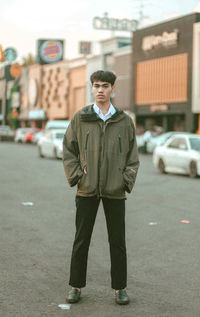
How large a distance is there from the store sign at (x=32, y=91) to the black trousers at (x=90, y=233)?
8211cm

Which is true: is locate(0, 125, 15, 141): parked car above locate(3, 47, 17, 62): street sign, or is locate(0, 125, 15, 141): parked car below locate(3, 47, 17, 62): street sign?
below

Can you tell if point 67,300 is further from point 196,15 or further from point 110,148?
point 196,15

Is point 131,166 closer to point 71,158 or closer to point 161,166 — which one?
point 71,158

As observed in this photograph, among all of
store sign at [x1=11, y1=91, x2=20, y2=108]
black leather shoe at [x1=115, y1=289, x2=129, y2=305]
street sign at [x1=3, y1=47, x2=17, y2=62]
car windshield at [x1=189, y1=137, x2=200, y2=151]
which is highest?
street sign at [x1=3, y1=47, x2=17, y2=62]

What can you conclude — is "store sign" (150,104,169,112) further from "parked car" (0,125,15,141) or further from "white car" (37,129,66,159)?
"white car" (37,129,66,159)

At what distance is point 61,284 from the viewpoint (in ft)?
19.3

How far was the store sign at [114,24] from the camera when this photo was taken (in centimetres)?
7638

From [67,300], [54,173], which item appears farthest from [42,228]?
[54,173]

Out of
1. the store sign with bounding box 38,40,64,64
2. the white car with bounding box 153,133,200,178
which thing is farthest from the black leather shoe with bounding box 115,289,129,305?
the store sign with bounding box 38,40,64,64

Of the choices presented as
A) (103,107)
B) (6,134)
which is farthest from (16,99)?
(103,107)

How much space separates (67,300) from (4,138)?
60.3 m

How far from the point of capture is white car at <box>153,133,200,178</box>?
67.2ft

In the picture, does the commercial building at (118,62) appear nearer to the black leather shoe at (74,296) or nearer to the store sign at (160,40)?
the store sign at (160,40)

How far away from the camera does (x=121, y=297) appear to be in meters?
5.26
